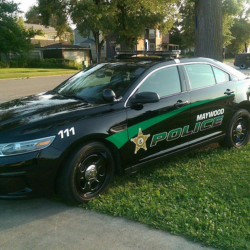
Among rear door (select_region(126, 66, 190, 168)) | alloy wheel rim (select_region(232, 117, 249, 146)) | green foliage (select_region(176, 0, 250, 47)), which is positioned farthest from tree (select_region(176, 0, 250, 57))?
rear door (select_region(126, 66, 190, 168))

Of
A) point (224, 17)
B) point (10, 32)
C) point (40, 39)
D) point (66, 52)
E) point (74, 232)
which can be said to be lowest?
point (74, 232)

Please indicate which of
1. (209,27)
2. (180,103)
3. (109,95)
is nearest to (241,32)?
(209,27)

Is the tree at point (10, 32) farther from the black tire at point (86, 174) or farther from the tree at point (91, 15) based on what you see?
the black tire at point (86, 174)

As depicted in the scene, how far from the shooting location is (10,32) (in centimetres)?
3956

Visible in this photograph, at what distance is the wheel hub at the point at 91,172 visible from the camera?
3629 millimetres

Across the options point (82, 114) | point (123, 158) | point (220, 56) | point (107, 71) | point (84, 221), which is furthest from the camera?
point (220, 56)

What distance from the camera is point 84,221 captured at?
3.34 metres

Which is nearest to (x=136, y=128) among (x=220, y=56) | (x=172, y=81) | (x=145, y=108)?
(x=145, y=108)

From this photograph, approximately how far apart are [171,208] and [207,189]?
28.3 inches

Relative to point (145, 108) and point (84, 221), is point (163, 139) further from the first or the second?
point (84, 221)

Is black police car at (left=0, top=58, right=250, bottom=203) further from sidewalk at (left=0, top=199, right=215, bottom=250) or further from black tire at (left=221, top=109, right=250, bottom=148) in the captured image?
sidewalk at (left=0, top=199, right=215, bottom=250)

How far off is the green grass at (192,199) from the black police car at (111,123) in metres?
0.30

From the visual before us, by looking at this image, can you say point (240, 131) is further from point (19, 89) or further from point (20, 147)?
point (19, 89)

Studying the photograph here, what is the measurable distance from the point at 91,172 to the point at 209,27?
634 cm
